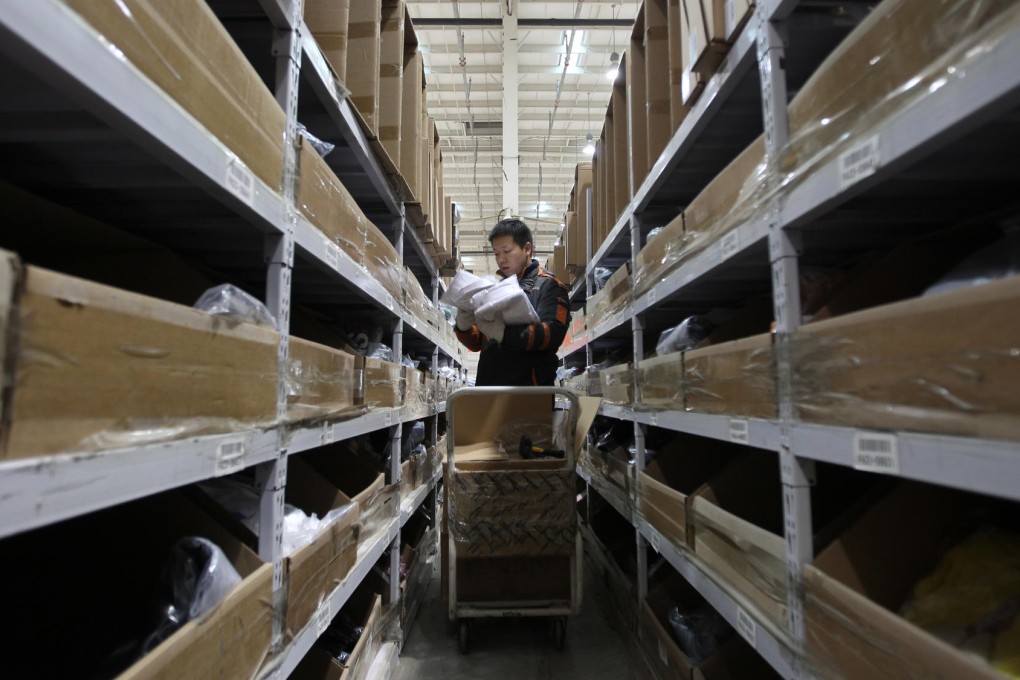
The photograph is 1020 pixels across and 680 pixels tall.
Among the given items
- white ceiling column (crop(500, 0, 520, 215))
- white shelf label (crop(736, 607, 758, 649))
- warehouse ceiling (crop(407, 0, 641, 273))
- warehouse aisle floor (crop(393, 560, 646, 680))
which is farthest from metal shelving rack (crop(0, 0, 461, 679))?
warehouse ceiling (crop(407, 0, 641, 273))

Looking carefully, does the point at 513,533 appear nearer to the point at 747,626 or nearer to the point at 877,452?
the point at 747,626

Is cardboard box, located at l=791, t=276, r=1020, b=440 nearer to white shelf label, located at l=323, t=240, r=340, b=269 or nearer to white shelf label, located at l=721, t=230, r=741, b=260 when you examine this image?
white shelf label, located at l=721, t=230, r=741, b=260

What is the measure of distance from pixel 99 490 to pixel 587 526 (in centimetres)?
384

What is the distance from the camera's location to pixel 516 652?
2477 millimetres

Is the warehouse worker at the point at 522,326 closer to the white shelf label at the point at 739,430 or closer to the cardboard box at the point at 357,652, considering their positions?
the cardboard box at the point at 357,652

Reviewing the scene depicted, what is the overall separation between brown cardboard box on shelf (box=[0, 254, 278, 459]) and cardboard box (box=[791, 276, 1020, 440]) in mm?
1080

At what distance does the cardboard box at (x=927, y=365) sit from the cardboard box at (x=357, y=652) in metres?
1.52

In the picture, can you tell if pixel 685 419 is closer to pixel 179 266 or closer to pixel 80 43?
pixel 179 266

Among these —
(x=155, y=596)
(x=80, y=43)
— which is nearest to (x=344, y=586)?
(x=155, y=596)

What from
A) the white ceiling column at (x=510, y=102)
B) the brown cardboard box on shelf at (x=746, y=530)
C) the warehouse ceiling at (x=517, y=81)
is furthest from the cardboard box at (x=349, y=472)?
the white ceiling column at (x=510, y=102)

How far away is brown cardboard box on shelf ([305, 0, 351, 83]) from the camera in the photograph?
5.54 feet

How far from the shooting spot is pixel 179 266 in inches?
53.6

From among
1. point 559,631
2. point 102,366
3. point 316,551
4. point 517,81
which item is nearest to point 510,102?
point 517,81

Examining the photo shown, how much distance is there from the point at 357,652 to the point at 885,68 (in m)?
2.01
